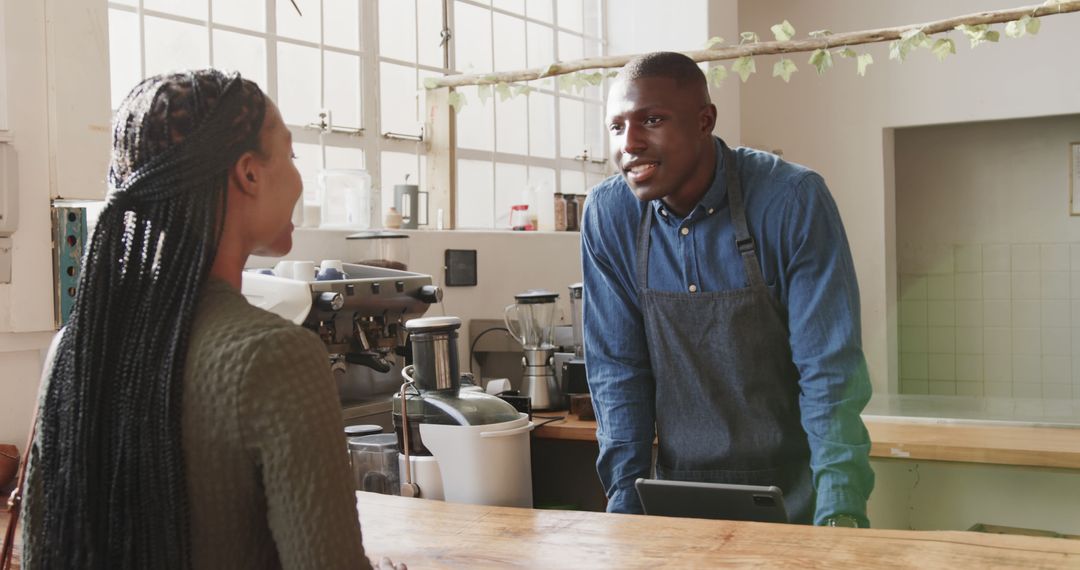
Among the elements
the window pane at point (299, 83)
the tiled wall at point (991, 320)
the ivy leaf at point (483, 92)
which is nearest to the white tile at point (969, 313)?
the tiled wall at point (991, 320)

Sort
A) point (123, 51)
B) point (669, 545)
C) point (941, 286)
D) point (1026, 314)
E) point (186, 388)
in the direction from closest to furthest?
point (186, 388) < point (669, 545) < point (123, 51) < point (1026, 314) < point (941, 286)

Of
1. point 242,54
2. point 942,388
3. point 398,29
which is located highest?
point 398,29

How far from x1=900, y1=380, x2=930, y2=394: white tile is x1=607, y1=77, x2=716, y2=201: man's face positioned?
451 cm

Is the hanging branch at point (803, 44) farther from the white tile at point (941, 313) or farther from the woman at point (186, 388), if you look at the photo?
the woman at point (186, 388)

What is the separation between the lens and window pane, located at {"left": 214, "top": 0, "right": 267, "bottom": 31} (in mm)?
3445

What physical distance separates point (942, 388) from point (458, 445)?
455cm

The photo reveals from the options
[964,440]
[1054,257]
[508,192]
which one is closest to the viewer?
[964,440]

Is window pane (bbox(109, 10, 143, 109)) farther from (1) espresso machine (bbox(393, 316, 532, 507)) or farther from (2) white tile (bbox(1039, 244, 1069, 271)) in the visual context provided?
(2) white tile (bbox(1039, 244, 1069, 271))

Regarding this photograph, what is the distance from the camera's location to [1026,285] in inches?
221

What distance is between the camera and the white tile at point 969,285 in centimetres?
575

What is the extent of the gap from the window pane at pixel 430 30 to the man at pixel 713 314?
237cm

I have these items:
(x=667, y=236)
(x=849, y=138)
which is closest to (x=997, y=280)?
(x=849, y=138)

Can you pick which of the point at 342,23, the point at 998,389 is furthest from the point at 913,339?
the point at 342,23

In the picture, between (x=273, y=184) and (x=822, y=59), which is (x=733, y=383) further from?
(x=822, y=59)
